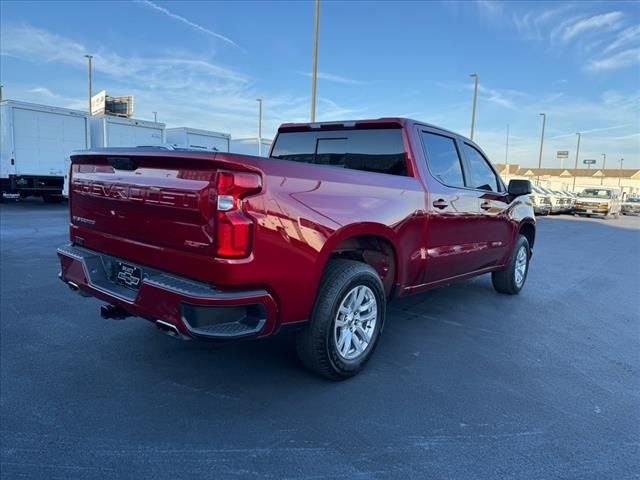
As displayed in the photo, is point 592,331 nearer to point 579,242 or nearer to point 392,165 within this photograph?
point 392,165

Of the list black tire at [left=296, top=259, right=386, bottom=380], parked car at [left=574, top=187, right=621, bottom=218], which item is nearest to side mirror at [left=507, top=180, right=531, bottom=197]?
black tire at [left=296, top=259, right=386, bottom=380]

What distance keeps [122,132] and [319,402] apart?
18385mm

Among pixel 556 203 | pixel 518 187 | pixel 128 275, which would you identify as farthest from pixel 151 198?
pixel 556 203

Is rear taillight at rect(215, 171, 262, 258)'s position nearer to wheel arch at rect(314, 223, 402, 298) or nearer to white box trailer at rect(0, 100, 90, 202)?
wheel arch at rect(314, 223, 402, 298)

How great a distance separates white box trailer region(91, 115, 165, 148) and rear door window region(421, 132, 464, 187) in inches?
624

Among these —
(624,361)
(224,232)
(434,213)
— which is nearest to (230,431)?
(224,232)

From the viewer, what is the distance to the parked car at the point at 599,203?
2462 centimetres

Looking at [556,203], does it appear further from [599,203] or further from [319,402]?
[319,402]

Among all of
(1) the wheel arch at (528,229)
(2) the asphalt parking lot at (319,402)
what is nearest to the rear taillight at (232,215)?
(2) the asphalt parking lot at (319,402)

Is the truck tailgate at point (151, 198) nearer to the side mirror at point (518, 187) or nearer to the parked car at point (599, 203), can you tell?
the side mirror at point (518, 187)

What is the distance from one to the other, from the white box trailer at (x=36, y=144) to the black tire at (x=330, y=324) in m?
16.4

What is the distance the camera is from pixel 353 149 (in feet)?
14.1

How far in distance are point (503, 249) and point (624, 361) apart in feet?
6.19

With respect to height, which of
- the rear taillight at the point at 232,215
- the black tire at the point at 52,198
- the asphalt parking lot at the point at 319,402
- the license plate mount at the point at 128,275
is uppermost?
the rear taillight at the point at 232,215
